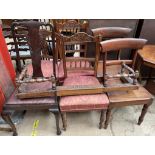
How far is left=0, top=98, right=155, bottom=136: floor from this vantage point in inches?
65.9

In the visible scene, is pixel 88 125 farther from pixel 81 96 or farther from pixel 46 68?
pixel 46 68

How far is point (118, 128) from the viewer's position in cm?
173

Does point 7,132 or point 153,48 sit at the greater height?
point 153,48

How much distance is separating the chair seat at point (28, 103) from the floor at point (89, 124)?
38 centimetres

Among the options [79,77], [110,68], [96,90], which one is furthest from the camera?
[110,68]

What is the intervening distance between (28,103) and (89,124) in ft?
2.34

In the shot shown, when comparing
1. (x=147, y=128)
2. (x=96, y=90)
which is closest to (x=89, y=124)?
(x=96, y=90)

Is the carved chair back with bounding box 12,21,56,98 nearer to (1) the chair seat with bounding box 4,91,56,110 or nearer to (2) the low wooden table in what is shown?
(1) the chair seat with bounding box 4,91,56,110

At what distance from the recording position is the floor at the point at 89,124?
1674 millimetres

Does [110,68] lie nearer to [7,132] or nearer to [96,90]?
[96,90]

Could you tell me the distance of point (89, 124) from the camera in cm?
176

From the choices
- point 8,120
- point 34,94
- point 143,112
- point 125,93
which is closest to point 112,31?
point 125,93

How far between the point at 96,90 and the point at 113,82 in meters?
0.28

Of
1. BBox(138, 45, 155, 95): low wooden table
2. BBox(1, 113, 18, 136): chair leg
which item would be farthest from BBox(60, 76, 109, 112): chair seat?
BBox(138, 45, 155, 95): low wooden table
